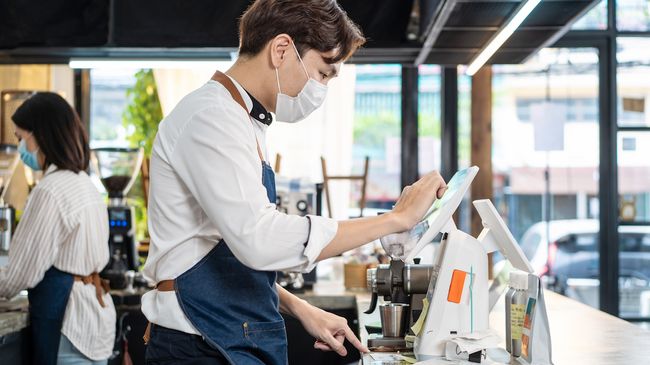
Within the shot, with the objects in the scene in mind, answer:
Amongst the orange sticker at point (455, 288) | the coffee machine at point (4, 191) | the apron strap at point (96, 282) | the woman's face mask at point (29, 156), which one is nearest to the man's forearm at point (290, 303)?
the orange sticker at point (455, 288)

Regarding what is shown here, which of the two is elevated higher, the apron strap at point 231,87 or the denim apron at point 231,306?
the apron strap at point 231,87

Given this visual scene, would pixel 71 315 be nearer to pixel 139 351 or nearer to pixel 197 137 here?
pixel 139 351

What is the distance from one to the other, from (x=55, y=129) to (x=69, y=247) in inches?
18.2

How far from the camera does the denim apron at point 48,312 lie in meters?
3.45

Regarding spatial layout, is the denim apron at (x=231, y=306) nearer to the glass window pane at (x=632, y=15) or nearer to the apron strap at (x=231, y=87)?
the apron strap at (x=231, y=87)

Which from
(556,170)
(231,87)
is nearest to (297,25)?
(231,87)

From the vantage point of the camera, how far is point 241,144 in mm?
1710

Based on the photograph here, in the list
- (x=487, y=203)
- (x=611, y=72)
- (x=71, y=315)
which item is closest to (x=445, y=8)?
(x=487, y=203)

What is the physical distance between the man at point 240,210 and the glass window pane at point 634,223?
4.82 m

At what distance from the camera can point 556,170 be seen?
6.50 m

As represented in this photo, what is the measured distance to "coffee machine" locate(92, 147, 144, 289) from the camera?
4.50 m

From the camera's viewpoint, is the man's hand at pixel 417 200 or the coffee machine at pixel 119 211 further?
the coffee machine at pixel 119 211

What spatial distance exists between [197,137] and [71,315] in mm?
2018

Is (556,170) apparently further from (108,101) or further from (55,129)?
(55,129)
